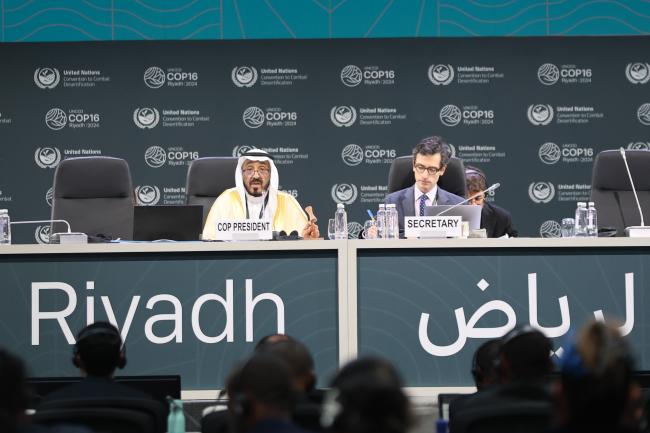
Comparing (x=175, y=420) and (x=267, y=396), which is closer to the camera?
(x=267, y=396)

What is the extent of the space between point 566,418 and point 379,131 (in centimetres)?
673

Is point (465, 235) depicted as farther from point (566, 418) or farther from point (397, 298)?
point (566, 418)

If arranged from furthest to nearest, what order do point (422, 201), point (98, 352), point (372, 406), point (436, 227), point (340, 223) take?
point (422, 201) → point (340, 223) → point (436, 227) → point (98, 352) → point (372, 406)

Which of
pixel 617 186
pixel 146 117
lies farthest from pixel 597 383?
pixel 146 117

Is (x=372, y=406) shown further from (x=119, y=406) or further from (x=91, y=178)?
(x=91, y=178)

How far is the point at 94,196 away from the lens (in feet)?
22.5

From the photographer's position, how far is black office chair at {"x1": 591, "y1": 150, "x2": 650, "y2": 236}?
22.3 ft

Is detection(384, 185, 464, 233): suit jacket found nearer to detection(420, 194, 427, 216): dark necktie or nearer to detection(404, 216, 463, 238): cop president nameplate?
detection(420, 194, 427, 216): dark necktie

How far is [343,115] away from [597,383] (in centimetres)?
684

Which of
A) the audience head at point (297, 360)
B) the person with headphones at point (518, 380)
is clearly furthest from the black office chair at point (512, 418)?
the audience head at point (297, 360)

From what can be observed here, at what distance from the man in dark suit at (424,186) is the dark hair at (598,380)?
4052 millimetres

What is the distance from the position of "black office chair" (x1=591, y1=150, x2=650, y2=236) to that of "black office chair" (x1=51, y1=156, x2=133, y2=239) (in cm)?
300

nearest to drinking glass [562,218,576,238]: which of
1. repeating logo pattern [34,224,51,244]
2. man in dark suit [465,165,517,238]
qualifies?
man in dark suit [465,165,517,238]

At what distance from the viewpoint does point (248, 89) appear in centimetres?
899
